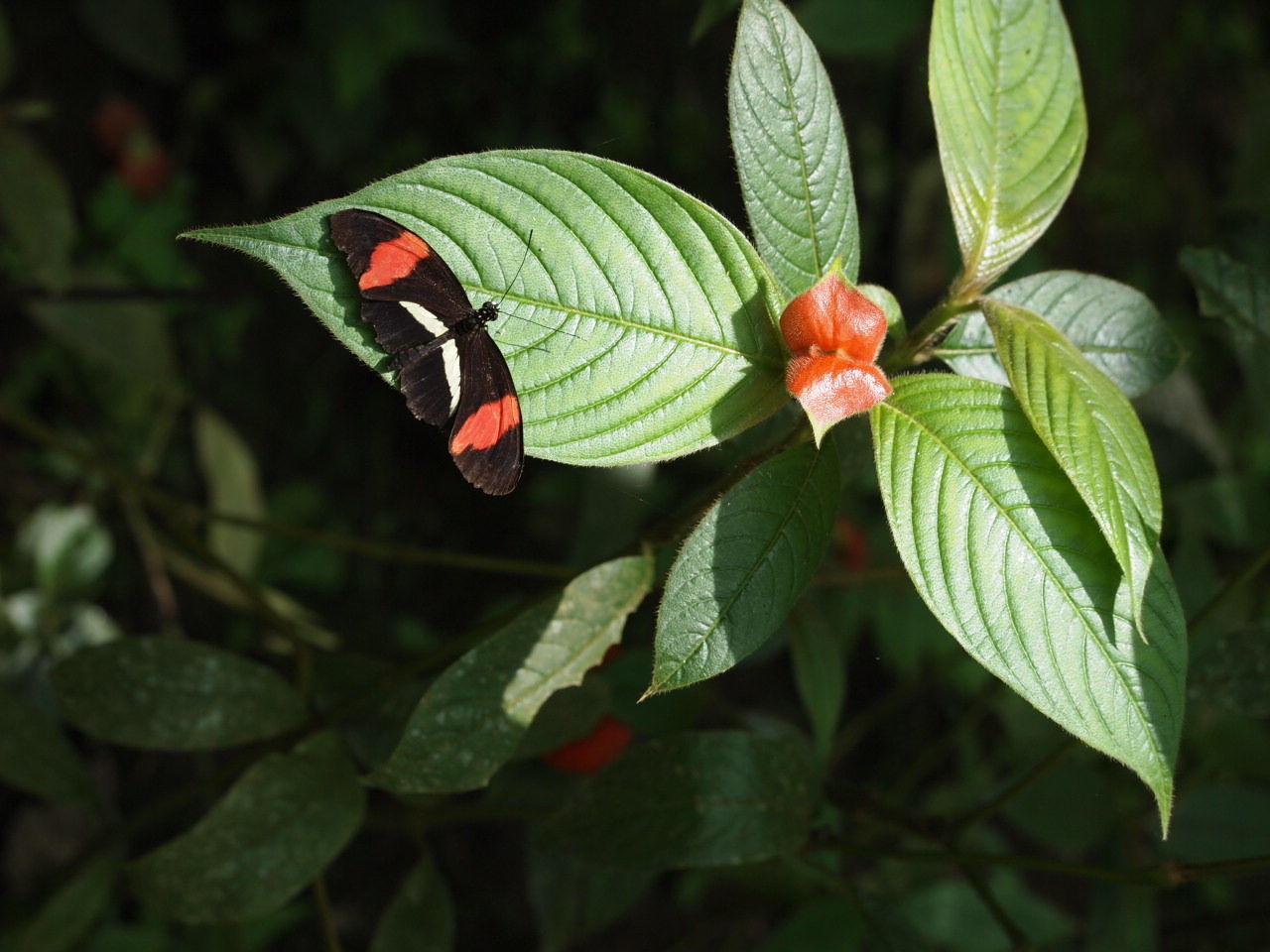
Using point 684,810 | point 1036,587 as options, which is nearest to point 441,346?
point 1036,587

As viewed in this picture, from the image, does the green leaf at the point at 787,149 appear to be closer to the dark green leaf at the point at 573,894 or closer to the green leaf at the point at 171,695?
the green leaf at the point at 171,695

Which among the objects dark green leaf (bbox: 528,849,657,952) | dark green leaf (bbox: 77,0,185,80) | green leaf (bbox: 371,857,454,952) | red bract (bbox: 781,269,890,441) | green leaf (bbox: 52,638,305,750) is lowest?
dark green leaf (bbox: 528,849,657,952)

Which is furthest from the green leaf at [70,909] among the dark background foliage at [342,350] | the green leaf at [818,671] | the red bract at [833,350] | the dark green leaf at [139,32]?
the dark green leaf at [139,32]

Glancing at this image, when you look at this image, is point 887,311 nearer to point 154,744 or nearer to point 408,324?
point 408,324

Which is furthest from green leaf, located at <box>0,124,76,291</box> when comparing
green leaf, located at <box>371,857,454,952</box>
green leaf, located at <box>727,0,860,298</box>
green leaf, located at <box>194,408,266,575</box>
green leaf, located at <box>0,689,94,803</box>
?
green leaf, located at <box>727,0,860,298</box>

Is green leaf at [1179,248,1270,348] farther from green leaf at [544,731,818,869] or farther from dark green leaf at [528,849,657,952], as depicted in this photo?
dark green leaf at [528,849,657,952]
